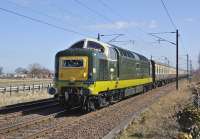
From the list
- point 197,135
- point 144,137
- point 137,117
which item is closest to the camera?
point 197,135

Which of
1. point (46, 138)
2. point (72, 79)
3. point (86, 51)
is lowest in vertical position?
point (46, 138)

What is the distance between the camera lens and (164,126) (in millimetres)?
14531

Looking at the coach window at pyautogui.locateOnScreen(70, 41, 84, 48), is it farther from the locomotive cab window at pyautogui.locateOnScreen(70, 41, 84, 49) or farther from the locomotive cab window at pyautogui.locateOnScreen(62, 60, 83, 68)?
the locomotive cab window at pyautogui.locateOnScreen(62, 60, 83, 68)

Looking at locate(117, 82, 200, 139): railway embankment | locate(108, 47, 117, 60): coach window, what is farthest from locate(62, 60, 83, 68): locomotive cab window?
locate(117, 82, 200, 139): railway embankment

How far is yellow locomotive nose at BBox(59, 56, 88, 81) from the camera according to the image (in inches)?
810

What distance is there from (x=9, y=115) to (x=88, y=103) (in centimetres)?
399

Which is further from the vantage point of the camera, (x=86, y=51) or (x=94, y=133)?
(x=86, y=51)

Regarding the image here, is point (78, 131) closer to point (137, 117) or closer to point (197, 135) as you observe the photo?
point (137, 117)

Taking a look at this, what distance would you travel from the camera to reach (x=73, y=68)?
20.8 meters

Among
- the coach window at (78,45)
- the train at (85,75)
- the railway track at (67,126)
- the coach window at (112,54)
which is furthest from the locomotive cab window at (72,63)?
the coach window at (112,54)

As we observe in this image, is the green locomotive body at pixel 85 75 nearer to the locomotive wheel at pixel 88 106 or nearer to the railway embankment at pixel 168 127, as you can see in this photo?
the locomotive wheel at pixel 88 106

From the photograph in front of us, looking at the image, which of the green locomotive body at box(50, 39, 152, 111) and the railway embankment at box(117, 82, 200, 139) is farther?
the green locomotive body at box(50, 39, 152, 111)

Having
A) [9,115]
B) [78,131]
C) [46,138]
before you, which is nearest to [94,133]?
[78,131]

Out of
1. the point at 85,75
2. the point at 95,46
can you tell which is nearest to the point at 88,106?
the point at 85,75
